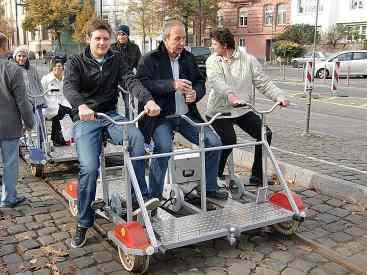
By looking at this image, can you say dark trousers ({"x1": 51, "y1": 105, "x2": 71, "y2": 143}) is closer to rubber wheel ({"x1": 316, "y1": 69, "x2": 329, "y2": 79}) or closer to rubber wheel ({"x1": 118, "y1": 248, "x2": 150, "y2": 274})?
rubber wheel ({"x1": 118, "y1": 248, "x2": 150, "y2": 274})

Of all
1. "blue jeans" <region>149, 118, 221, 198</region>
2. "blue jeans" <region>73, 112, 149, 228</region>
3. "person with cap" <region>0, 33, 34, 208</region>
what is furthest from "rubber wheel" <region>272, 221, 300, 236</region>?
"person with cap" <region>0, 33, 34, 208</region>

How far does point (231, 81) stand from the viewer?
5.84 metres

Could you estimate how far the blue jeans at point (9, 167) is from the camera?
5832 millimetres

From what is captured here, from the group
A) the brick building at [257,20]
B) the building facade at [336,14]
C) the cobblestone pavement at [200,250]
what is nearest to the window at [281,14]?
the brick building at [257,20]

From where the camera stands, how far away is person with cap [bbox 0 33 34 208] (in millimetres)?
5551

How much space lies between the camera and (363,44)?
40375 mm

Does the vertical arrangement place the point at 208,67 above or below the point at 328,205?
above

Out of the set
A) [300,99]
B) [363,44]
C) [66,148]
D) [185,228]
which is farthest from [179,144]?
[363,44]

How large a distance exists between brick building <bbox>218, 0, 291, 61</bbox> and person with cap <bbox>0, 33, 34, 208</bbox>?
4325cm

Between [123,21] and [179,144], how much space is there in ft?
146

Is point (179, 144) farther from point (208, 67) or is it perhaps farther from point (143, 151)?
point (143, 151)

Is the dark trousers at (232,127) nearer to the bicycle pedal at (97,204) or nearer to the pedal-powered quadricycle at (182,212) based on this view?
the pedal-powered quadricycle at (182,212)

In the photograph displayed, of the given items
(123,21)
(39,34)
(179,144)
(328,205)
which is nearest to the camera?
(328,205)

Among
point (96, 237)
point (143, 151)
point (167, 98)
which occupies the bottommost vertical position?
point (96, 237)
